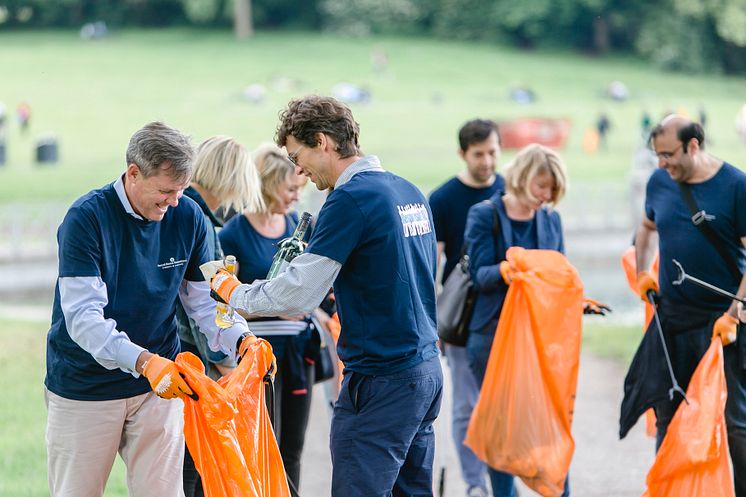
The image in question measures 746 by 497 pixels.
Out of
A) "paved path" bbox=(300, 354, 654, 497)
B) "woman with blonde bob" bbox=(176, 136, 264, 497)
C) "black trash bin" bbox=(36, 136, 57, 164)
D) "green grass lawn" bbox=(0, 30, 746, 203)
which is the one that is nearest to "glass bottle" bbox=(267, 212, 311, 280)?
"woman with blonde bob" bbox=(176, 136, 264, 497)

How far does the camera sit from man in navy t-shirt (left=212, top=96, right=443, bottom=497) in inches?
130

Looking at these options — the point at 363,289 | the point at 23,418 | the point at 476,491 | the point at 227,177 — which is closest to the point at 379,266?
the point at 363,289

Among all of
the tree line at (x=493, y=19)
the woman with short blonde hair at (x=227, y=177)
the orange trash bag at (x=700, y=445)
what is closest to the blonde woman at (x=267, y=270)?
the woman with short blonde hair at (x=227, y=177)

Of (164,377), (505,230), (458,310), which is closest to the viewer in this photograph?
(164,377)

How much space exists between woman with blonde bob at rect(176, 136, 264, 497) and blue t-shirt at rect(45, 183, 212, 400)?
699 mm

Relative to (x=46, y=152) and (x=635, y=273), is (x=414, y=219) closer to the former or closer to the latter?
(x=635, y=273)

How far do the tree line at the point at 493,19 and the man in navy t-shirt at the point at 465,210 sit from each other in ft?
164

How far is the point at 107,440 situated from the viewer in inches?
141

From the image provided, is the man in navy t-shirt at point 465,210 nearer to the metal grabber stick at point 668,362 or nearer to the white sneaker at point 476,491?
the white sneaker at point 476,491

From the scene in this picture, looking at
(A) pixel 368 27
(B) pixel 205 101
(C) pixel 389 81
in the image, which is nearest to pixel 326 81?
(C) pixel 389 81

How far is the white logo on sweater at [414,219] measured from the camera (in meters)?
3.37

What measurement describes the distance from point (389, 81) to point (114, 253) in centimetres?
4563

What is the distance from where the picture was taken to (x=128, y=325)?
353 centimetres

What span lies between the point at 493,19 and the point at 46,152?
35.8m
